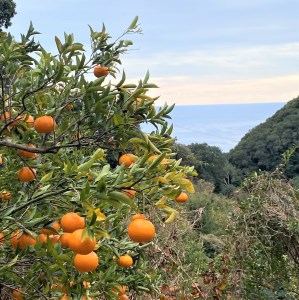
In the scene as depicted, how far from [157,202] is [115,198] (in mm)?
221

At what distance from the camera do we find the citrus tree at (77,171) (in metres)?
1.70

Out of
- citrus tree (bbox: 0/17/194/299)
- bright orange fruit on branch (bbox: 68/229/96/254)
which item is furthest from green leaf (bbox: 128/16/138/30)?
bright orange fruit on branch (bbox: 68/229/96/254)

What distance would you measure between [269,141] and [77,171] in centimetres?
2302

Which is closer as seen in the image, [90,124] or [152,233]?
[152,233]

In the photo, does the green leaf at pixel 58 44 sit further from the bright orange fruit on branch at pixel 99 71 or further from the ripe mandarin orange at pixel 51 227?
the ripe mandarin orange at pixel 51 227

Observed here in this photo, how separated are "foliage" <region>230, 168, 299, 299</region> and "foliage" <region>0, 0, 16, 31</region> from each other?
11.9 meters

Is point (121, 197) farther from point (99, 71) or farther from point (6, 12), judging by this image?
point (6, 12)

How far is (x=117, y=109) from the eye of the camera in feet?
6.97

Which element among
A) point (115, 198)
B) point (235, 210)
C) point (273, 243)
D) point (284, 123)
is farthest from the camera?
point (284, 123)

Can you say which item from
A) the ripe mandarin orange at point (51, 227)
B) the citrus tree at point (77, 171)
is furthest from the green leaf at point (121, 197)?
the ripe mandarin orange at point (51, 227)

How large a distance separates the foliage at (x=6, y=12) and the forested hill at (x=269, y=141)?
39.1ft

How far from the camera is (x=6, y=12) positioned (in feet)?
47.1

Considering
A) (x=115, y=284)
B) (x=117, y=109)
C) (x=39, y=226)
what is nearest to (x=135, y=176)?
(x=117, y=109)

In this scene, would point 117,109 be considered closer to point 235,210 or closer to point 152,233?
point 152,233
